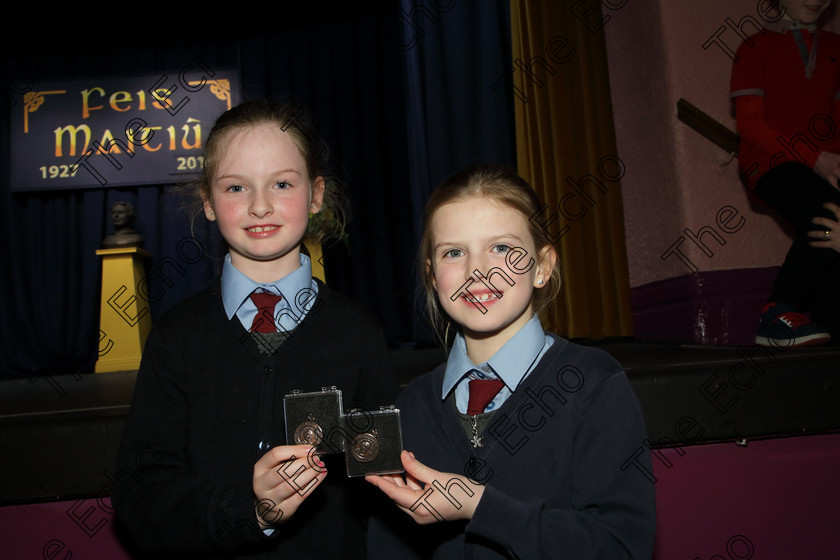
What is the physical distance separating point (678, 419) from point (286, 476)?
0.80 m

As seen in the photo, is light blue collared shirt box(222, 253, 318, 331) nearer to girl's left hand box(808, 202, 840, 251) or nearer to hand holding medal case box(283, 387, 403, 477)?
hand holding medal case box(283, 387, 403, 477)

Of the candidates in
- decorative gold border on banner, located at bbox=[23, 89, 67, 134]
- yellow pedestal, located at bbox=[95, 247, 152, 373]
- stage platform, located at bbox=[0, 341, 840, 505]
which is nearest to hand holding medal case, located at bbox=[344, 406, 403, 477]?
stage platform, located at bbox=[0, 341, 840, 505]

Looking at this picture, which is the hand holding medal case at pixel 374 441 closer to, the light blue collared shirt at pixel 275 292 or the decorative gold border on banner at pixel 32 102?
the light blue collared shirt at pixel 275 292

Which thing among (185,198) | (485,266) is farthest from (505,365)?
(185,198)

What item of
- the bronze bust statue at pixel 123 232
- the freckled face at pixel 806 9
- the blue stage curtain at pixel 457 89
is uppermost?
the blue stage curtain at pixel 457 89

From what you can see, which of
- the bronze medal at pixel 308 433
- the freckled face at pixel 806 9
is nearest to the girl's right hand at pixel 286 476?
the bronze medal at pixel 308 433

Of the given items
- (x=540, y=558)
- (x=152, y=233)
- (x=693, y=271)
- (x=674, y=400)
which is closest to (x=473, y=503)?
(x=540, y=558)

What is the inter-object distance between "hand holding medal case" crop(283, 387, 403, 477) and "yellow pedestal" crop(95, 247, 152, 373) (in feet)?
9.55

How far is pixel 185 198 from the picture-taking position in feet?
12.9

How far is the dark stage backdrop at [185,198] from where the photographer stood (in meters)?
4.00

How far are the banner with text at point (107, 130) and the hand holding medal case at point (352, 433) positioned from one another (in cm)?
371

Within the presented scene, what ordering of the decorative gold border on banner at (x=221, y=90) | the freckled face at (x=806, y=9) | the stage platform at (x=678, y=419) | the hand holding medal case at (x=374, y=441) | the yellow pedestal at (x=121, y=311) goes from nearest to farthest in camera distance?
the hand holding medal case at (x=374, y=441) → the stage platform at (x=678, y=419) → the freckled face at (x=806, y=9) → the yellow pedestal at (x=121, y=311) → the decorative gold border on banner at (x=221, y=90)

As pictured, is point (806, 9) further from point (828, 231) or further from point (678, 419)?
point (678, 419)

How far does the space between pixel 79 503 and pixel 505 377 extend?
83cm
